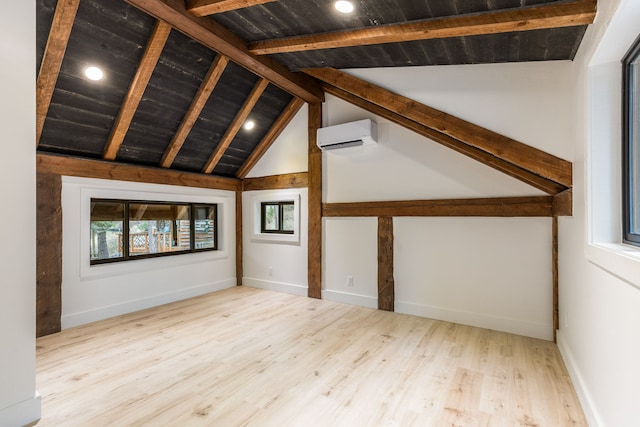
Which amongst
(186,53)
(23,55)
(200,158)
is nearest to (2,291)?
(23,55)

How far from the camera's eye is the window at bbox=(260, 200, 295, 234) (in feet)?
17.8

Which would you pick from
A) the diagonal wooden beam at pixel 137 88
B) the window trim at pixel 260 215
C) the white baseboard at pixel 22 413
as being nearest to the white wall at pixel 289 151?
the window trim at pixel 260 215

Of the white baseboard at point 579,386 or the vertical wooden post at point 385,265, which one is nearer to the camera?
the white baseboard at point 579,386

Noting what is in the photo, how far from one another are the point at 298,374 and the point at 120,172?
332cm

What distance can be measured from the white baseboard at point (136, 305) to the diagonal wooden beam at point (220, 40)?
10.7 feet

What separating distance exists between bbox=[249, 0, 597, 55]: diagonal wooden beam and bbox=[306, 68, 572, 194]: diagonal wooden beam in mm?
740

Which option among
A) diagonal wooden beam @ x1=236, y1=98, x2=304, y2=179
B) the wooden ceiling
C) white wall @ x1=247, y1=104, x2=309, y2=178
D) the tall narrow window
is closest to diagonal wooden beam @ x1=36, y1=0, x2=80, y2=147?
the wooden ceiling

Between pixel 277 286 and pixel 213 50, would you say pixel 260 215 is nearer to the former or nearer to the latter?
pixel 277 286

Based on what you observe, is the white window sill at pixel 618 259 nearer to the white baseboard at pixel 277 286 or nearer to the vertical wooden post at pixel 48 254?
the white baseboard at pixel 277 286

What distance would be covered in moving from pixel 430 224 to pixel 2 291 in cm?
383

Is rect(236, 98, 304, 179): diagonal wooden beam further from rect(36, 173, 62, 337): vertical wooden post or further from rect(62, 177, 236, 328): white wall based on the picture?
rect(36, 173, 62, 337): vertical wooden post

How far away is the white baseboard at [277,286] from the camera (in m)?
4.99

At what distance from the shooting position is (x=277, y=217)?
5.58 meters

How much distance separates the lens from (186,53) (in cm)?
337
